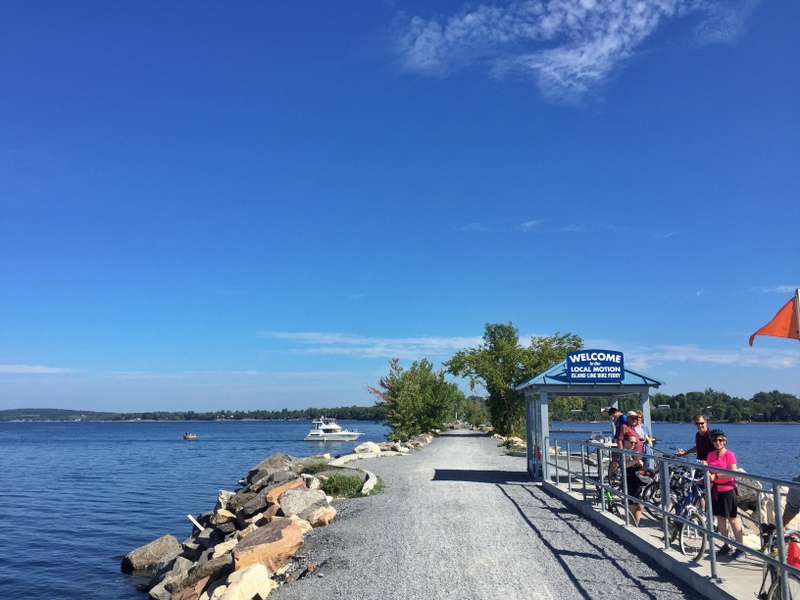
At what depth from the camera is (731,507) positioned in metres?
7.14

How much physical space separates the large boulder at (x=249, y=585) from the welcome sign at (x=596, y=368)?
8.92m

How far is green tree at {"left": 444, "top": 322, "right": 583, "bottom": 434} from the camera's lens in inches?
1516

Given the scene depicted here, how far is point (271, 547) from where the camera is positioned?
9258mm

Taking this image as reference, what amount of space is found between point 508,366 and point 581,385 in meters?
27.7

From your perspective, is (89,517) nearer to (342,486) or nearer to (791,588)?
(342,486)

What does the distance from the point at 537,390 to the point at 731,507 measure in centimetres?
841

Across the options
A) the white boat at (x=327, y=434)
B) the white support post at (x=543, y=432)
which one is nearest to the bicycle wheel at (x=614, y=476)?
the white support post at (x=543, y=432)

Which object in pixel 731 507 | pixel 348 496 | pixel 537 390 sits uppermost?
pixel 537 390

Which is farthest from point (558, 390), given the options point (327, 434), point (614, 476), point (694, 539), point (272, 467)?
point (327, 434)

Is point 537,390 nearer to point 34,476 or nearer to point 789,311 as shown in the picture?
point 789,311

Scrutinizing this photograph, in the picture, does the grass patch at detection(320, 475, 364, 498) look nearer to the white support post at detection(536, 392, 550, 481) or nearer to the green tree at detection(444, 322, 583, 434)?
the white support post at detection(536, 392, 550, 481)

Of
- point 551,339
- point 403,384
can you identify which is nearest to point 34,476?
point 403,384

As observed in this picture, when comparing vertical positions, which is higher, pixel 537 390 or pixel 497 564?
pixel 537 390

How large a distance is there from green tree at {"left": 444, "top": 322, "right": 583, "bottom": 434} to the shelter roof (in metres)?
22.8
